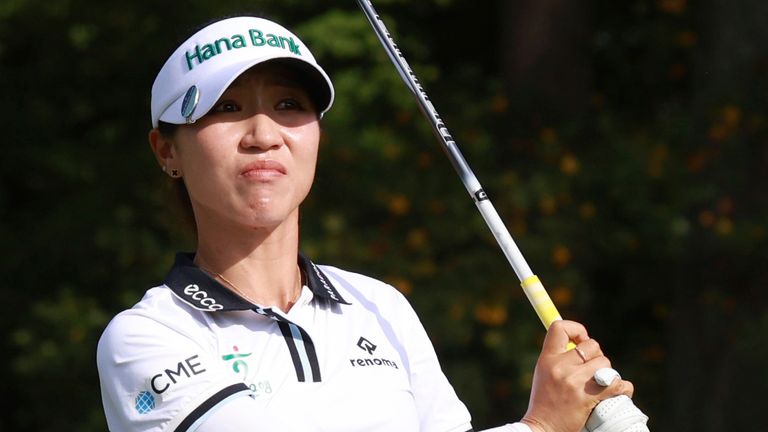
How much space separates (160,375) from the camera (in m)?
2.15

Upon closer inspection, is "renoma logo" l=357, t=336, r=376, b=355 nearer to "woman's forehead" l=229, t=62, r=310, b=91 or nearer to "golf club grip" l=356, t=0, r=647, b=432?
"golf club grip" l=356, t=0, r=647, b=432

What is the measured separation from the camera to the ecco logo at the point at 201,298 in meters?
2.24

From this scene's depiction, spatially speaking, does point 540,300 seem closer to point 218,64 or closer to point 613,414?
point 613,414

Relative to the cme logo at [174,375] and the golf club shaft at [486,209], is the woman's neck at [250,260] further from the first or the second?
the golf club shaft at [486,209]

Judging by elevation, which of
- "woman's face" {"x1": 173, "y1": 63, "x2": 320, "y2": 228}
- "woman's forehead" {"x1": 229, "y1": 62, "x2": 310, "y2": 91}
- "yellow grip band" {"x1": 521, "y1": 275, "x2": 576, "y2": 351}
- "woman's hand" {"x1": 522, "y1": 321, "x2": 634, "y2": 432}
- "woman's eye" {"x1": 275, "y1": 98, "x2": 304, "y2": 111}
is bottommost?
"woman's hand" {"x1": 522, "y1": 321, "x2": 634, "y2": 432}

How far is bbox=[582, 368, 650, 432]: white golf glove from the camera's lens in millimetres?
2195

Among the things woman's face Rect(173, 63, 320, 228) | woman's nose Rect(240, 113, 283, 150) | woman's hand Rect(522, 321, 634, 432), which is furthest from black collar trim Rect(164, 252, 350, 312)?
woman's hand Rect(522, 321, 634, 432)

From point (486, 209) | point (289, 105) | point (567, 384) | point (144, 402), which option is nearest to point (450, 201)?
point (486, 209)

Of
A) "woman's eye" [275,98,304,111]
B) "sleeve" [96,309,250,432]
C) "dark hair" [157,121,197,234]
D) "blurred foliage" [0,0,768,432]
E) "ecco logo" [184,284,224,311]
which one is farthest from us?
"blurred foliage" [0,0,768,432]

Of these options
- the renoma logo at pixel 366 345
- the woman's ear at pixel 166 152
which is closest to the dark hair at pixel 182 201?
the woman's ear at pixel 166 152

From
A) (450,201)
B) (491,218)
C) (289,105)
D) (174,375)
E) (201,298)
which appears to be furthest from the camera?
(450,201)

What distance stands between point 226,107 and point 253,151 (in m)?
0.09

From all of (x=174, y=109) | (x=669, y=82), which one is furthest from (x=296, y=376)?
(x=669, y=82)

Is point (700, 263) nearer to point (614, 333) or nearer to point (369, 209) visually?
point (614, 333)
